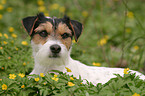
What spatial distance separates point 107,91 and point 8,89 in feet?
4.28

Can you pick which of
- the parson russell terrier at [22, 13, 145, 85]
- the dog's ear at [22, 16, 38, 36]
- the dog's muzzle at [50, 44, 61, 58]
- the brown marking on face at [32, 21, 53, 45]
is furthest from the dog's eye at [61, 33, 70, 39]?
the dog's ear at [22, 16, 38, 36]

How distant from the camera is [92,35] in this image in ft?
27.8

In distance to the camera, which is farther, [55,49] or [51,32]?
[51,32]

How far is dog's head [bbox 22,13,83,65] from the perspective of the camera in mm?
3609

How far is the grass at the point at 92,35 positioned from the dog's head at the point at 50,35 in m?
0.97

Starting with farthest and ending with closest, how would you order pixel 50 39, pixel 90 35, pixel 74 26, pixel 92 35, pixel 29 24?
pixel 92 35
pixel 90 35
pixel 74 26
pixel 29 24
pixel 50 39

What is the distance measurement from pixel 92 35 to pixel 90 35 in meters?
0.14

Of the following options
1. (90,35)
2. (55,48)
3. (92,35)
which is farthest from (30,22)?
(92,35)

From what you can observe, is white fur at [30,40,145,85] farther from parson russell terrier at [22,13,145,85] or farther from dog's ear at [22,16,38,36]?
dog's ear at [22,16,38,36]

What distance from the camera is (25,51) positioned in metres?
5.18

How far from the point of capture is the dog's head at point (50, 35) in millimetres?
3609

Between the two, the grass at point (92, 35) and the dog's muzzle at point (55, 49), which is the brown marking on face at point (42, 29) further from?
the grass at point (92, 35)

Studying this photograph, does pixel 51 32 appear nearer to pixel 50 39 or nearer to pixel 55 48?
pixel 50 39

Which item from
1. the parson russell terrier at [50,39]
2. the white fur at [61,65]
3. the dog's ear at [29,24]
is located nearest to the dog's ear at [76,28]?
the parson russell terrier at [50,39]
